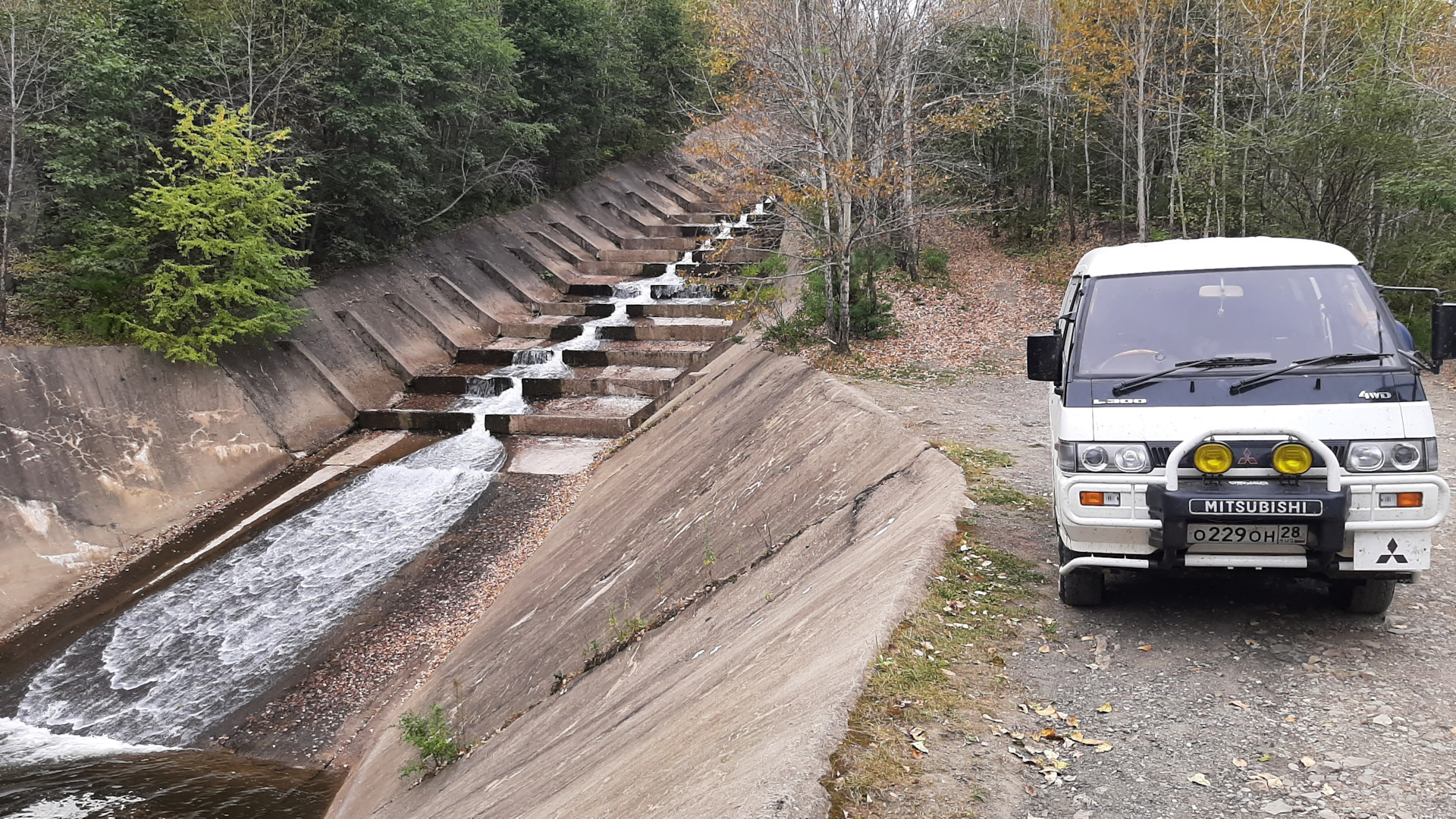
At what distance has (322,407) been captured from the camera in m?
21.5

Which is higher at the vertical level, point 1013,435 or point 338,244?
point 338,244

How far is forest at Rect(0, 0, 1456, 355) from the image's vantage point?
16.8m

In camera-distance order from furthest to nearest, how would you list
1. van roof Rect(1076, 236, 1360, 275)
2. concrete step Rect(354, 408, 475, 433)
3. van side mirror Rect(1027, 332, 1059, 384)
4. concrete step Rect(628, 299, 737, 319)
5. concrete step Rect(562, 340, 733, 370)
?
concrete step Rect(628, 299, 737, 319) → concrete step Rect(562, 340, 733, 370) → concrete step Rect(354, 408, 475, 433) → van side mirror Rect(1027, 332, 1059, 384) → van roof Rect(1076, 236, 1360, 275)

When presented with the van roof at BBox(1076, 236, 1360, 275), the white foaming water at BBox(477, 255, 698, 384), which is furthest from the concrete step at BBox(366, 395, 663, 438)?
the van roof at BBox(1076, 236, 1360, 275)

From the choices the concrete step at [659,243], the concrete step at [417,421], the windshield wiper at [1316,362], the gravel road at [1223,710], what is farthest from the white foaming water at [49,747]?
the concrete step at [659,243]

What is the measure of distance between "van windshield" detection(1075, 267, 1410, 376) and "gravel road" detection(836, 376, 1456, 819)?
1.67 metres

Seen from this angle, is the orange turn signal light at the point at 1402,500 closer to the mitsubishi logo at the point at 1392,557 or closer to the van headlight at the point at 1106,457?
the mitsubishi logo at the point at 1392,557

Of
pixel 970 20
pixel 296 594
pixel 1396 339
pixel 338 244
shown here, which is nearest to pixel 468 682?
pixel 296 594

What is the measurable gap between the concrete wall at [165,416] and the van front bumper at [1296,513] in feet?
52.5

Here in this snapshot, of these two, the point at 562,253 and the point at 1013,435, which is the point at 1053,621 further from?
the point at 562,253

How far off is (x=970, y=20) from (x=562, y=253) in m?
16.0

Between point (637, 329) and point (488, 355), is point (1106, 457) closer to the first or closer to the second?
point (637, 329)

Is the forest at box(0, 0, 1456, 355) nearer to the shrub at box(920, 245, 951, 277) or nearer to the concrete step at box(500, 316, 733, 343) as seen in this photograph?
the shrub at box(920, 245, 951, 277)

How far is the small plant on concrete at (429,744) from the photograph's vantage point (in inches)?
351
